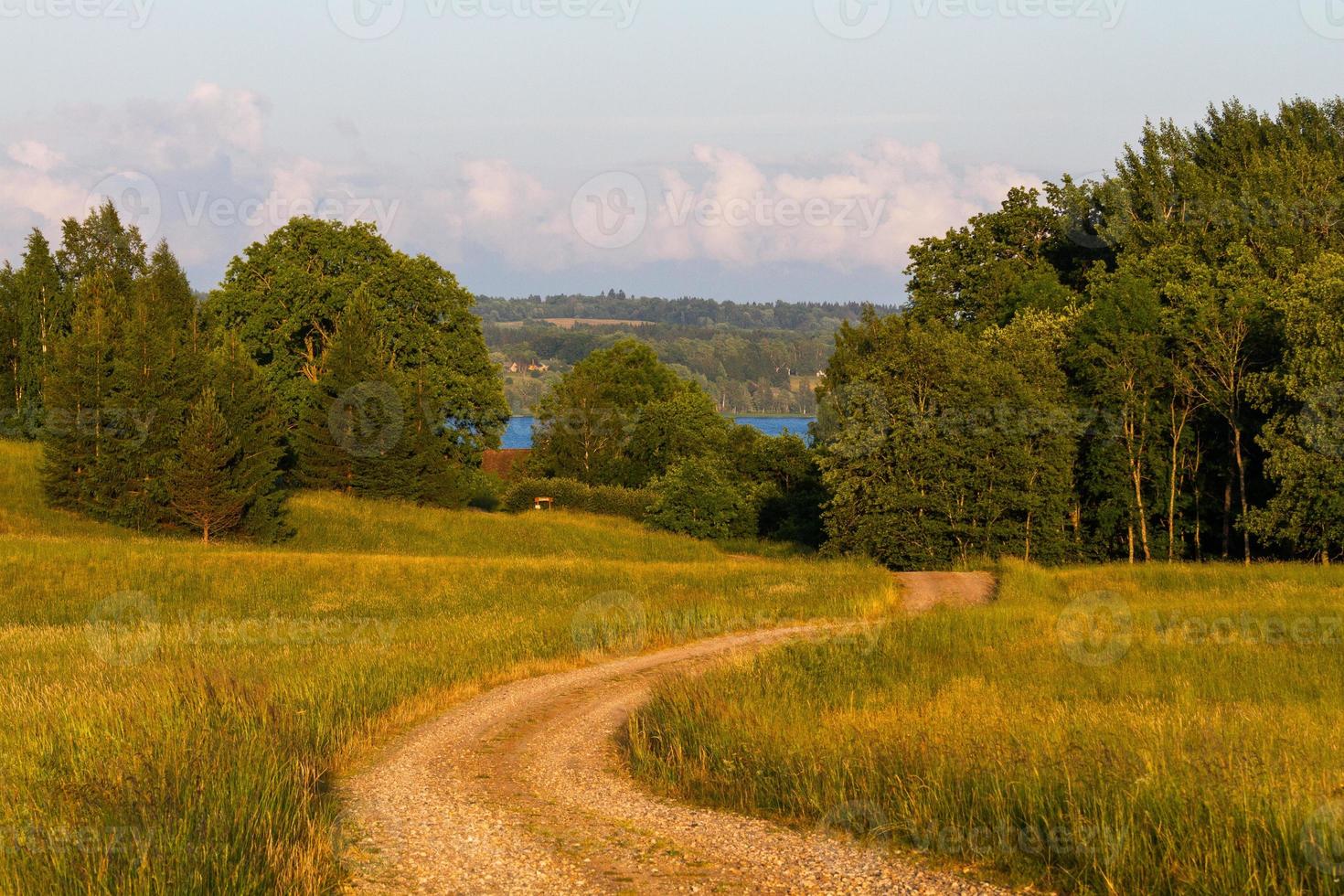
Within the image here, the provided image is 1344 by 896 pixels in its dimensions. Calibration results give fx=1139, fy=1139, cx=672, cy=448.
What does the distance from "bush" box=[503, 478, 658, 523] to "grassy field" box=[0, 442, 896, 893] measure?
1119cm

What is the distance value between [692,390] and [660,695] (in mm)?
79756

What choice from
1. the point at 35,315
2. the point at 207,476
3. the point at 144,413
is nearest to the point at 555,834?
the point at 207,476

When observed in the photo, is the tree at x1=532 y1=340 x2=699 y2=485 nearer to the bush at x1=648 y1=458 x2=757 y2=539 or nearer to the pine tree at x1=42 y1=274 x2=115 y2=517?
the bush at x1=648 y1=458 x2=757 y2=539

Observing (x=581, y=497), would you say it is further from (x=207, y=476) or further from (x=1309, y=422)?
(x=1309, y=422)

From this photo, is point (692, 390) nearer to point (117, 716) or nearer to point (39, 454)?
point (39, 454)

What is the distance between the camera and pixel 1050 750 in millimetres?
11133

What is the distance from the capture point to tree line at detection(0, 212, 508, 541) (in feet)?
161

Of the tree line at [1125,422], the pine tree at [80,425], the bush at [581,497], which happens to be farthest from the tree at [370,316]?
the tree line at [1125,422]

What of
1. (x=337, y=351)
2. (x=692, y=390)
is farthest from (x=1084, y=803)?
(x=692, y=390)

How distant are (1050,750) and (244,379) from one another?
1881 inches

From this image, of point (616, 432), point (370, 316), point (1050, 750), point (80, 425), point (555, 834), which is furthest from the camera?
point (616, 432)

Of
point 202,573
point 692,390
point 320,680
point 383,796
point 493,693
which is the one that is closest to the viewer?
point 383,796

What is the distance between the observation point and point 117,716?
1266 centimetres

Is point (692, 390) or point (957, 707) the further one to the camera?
point (692, 390)
